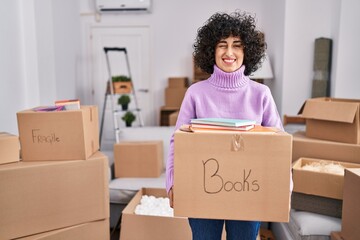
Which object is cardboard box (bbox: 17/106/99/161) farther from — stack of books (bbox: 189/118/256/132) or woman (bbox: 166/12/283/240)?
stack of books (bbox: 189/118/256/132)

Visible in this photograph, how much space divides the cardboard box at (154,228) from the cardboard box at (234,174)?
83 cm

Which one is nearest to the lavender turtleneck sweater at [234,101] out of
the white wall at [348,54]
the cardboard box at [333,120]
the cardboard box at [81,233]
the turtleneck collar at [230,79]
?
the turtleneck collar at [230,79]

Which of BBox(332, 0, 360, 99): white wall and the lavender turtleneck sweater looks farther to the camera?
BBox(332, 0, 360, 99): white wall

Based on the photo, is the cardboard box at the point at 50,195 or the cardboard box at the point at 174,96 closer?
the cardboard box at the point at 50,195

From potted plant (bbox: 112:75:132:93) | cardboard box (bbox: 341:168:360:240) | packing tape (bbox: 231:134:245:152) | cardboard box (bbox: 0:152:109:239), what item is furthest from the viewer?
potted plant (bbox: 112:75:132:93)

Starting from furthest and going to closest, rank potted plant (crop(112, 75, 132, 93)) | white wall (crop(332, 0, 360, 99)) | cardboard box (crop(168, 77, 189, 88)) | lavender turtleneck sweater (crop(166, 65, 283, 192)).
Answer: cardboard box (crop(168, 77, 189, 88)) → potted plant (crop(112, 75, 132, 93)) → white wall (crop(332, 0, 360, 99)) → lavender turtleneck sweater (crop(166, 65, 283, 192))

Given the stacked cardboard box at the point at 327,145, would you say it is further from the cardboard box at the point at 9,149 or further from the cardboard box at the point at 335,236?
the cardboard box at the point at 9,149

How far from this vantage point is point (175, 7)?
4.24m

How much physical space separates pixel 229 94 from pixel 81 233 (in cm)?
107

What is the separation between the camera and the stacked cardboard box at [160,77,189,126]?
4066mm

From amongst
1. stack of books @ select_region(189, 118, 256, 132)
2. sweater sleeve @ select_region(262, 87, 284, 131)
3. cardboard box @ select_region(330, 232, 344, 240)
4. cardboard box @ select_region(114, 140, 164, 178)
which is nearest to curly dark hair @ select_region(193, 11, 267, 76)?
sweater sleeve @ select_region(262, 87, 284, 131)

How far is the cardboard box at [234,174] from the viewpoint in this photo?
0.82 m

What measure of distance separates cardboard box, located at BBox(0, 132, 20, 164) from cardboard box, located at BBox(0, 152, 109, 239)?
0.04m

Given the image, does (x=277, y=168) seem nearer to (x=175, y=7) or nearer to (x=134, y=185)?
(x=134, y=185)
